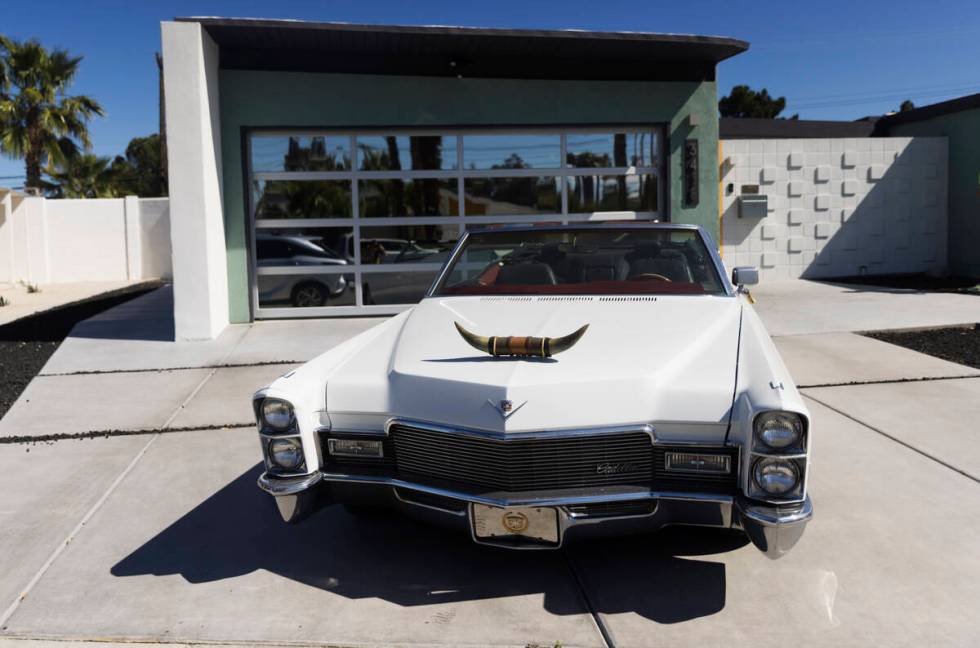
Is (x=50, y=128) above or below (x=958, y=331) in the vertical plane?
above

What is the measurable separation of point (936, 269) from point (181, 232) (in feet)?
39.8

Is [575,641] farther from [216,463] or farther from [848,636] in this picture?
[216,463]

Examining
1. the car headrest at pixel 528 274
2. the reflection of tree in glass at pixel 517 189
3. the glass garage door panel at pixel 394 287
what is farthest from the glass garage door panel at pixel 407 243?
the car headrest at pixel 528 274

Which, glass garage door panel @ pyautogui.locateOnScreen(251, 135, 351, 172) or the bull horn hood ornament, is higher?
glass garage door panel @ pyautogui.locateOnScreen(251, 135, 351, 172)

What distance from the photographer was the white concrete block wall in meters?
13.6

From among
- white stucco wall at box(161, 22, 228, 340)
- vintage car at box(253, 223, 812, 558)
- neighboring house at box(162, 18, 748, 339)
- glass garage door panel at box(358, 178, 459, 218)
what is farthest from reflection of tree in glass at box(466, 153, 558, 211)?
vintage car at box(253, 223, 812, 558)

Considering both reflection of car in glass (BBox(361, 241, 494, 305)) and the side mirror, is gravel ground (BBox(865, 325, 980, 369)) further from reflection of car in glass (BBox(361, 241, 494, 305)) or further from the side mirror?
reflection of car in glass (BBox(361, 241, 494, 305))

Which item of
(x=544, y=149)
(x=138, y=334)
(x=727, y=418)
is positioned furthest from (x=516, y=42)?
(x=727, y=418)

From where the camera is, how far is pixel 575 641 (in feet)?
9.77

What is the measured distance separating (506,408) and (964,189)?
13537 mm

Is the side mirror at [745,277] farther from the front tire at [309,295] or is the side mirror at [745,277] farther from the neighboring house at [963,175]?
the neighboring house at [963,175]

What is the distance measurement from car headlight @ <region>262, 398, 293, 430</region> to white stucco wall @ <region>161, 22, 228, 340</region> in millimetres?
6566

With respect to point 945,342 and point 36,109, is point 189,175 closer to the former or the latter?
point 945,342

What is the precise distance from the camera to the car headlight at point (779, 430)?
2975 mm
